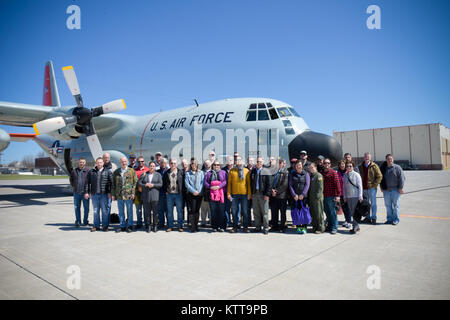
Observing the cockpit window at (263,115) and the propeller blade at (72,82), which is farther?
the propeller blade at (72,82)

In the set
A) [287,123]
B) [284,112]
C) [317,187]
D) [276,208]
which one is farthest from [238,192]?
[284,112]

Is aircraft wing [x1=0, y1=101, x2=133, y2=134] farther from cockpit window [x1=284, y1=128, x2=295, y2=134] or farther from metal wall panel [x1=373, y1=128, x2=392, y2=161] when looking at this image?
metal wall panel [x1=373, y1=128, x2=392, y2=161]

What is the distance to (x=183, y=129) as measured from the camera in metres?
12.5

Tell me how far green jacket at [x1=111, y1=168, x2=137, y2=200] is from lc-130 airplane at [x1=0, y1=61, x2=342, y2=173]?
389cm

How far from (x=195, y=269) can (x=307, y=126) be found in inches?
303

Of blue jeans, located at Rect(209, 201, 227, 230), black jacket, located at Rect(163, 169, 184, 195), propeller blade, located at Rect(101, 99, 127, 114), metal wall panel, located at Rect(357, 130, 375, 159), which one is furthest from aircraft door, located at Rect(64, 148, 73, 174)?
metal wall panel, located at Rect(357, 130, 375, 159)

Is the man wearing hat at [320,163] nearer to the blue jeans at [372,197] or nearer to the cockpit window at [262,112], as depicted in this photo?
the blue jeans at [372,197]

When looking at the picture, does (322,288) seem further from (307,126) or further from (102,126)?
(102,126)

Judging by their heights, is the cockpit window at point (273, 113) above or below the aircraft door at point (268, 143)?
above

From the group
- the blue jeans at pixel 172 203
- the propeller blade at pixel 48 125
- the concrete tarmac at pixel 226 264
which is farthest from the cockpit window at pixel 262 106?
the propeller blade at pixel 48 125

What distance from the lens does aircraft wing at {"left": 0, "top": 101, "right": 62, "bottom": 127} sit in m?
12.8

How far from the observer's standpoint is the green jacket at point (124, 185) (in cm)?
716

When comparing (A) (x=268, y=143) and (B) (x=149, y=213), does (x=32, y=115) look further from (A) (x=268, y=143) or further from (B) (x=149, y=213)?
(A) (x=268, y=143)
